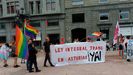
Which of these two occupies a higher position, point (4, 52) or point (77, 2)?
point (77, 2)

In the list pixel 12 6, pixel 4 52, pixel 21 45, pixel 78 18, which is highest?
pixel 12 6

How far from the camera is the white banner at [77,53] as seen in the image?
1986 cm

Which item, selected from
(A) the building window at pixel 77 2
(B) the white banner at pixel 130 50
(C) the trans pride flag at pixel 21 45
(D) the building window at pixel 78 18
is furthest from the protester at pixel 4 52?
(A) the building window at pixel 77 2

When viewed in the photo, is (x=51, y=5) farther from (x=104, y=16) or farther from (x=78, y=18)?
(x=104, y=16)

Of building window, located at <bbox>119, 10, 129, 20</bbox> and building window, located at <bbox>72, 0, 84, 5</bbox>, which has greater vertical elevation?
building window, located at <bbox>72, 0, 84, 5</bbox>

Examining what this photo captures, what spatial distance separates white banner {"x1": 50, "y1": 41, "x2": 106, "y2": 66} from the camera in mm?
19859

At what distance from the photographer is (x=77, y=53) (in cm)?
2036

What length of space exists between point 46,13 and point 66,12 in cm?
330

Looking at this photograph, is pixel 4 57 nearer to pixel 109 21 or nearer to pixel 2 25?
pixel 109 21

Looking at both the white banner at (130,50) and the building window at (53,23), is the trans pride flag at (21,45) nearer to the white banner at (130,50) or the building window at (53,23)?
the white banner at (130,50)

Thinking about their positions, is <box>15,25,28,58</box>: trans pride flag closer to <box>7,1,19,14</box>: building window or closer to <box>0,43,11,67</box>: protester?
Result: <box>0,43,11,67</box>: protester

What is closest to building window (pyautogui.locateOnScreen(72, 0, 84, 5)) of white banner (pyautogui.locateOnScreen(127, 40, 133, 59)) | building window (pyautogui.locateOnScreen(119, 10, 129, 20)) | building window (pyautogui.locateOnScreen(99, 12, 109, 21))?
building window (pyautogui.locateOnScreen(99, 12, 109, 21))

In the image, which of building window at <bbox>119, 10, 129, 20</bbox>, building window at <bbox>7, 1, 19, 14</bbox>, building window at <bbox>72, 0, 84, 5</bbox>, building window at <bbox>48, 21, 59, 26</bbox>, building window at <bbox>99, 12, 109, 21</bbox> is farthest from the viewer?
building window at <bbox>7, 1, 19, 14</bbox>

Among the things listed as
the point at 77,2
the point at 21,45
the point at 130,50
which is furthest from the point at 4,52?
the point at 77,2
